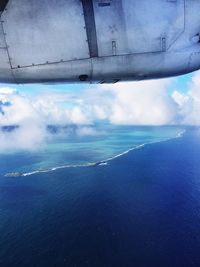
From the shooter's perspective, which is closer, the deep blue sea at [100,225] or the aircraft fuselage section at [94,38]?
the aircraft fuselage section at [94,38]

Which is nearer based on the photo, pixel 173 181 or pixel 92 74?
pixel 92 74

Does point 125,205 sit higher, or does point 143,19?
point 143,19

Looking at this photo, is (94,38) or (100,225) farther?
(100,225)

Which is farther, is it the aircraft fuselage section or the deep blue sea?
the deep blue sea

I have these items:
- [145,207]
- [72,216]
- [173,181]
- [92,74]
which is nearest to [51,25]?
[92,74]

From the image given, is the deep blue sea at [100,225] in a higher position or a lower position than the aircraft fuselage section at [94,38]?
lower

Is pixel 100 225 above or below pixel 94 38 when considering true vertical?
below

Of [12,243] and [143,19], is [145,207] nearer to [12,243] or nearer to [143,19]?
[12,243]

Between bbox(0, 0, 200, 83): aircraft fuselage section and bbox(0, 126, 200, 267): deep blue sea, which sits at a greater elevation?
bbox(0, 0, 200, 83): aircraft fuselage section
